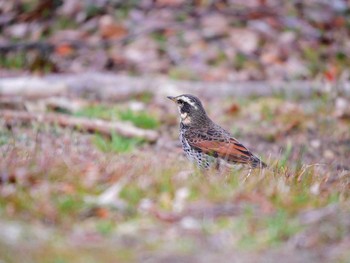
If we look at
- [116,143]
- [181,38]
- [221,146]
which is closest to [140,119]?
[116,143]

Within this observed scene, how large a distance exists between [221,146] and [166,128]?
3.24 meters

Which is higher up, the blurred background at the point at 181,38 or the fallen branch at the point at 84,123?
the fallen branch at the point at 84,123

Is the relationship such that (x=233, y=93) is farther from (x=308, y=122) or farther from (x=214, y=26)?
(x=214, y=26)

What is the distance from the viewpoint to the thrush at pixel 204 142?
739 centimetres

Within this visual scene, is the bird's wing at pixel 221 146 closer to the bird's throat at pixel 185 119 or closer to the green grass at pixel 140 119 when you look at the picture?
the bird's throat at pixel 185 119

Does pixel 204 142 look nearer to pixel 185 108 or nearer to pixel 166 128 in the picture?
pixel 185 108

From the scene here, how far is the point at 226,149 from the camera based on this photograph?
7555 millimetres

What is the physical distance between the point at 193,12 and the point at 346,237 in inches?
391

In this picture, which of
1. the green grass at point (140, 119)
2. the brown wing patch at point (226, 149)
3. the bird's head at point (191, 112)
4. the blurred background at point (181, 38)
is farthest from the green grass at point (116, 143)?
the blurred background at point (181, 38)

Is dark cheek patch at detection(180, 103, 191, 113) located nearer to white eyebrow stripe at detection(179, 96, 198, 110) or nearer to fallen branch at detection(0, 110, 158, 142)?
white eyebrow stripe at detection(179, 96, 198, 110)

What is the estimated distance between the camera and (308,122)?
1110 centimetres

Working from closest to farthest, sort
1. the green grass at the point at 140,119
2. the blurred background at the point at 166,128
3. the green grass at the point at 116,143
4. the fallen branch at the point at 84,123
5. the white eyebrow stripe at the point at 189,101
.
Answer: the blurred background at the point at 166,128
the white eyebrow stripe at the point at 189,101
the green grass at the point at 116,143
the fallen branch at the point at 84,123
the green grass at the point at 140,119

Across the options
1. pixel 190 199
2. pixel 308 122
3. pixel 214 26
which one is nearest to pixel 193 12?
pixel 214 26

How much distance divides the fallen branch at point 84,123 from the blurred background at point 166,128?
0.02 m
